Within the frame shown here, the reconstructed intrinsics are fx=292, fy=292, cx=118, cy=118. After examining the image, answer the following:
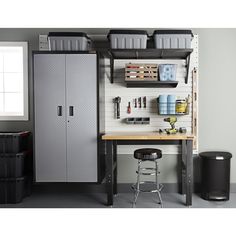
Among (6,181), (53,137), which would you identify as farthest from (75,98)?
(6,181)

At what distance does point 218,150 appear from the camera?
468 cm

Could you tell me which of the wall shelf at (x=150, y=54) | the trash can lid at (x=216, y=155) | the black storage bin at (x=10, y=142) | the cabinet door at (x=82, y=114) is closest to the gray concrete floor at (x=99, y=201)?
the cabinet door at (x=82, y=114)

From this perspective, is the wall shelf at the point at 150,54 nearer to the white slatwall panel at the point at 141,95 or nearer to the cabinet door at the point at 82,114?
the white slatwall panel at the point at 141,95

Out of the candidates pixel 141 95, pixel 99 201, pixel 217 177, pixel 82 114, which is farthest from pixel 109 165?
pixel 217 177

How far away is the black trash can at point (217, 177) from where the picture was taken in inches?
168

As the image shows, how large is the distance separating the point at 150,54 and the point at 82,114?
1369 millimetres

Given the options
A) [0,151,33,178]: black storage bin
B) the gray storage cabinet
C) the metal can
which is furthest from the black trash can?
[0,151,33,178]: black storage bin

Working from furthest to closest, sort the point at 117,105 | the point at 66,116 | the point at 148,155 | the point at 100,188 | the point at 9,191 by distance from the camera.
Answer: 1. the point at 100,188
2. the point at 117,105
3. the point at 9,191
4. the point at 66,116
5. the point at 148,155

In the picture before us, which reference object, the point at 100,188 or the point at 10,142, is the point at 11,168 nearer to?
the point at 10,142

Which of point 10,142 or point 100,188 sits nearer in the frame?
point 10,142

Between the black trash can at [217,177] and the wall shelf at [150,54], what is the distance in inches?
50.6

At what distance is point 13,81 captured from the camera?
16.0 feet

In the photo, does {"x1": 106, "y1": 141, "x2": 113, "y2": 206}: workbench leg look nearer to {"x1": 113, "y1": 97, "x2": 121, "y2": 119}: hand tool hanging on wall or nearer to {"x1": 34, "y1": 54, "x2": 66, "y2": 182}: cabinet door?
{"x1": 34, "y1": 54, "x2": 66, "y2": 182}: cabinet door

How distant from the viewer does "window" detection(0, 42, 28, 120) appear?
15.5 feet
